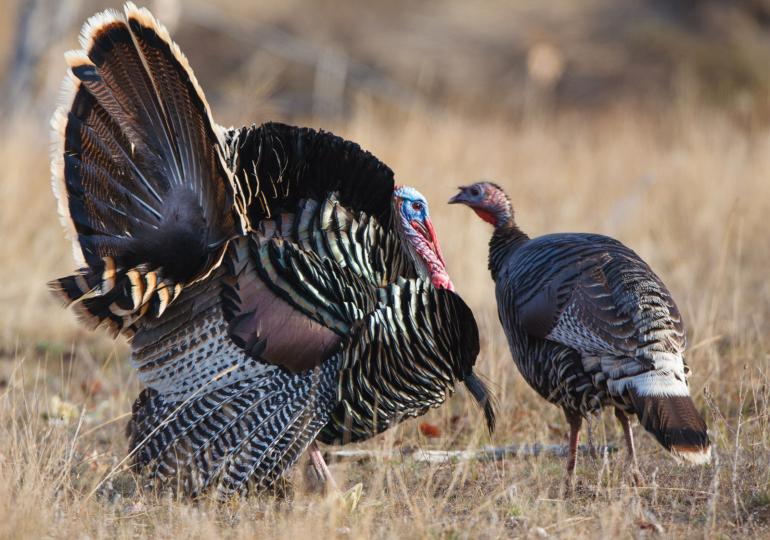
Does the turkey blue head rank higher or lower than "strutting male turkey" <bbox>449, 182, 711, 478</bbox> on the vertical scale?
higher

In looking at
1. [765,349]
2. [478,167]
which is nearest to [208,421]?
[765,349]

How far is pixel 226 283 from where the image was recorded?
13.2 feet

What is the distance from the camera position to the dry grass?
3506 mm

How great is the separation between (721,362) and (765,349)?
397mm

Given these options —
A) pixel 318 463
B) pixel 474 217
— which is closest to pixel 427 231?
pixel 318 463

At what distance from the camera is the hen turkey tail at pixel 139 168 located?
3846 millimetres

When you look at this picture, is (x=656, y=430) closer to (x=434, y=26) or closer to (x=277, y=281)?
(x=277, y=281)

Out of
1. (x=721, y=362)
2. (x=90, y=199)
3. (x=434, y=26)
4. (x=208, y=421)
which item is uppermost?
(x=434, y=26)

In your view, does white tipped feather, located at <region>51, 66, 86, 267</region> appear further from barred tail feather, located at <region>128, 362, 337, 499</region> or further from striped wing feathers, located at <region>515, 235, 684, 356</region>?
striped wing feathers, located at <region>515, 235, 684, 356</region>

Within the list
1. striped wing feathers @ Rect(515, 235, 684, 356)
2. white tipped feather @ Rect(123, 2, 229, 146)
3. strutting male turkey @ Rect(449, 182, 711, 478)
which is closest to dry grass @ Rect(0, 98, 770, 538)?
strutting male turkey @ Rect(449, 182, 711, 478)

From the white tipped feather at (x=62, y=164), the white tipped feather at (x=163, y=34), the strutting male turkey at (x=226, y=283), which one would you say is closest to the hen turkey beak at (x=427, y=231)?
the strutting male turkey at (x=226, y=283)

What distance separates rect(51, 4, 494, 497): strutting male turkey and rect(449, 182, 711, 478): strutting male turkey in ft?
0.96

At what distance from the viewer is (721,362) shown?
524 centimetres

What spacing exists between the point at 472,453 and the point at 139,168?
1.73 metres
